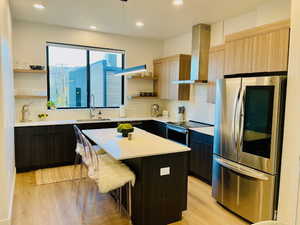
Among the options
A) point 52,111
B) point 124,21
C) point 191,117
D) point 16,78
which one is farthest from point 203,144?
point 16,78

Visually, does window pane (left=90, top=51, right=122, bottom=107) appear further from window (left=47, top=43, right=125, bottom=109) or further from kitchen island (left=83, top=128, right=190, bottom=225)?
kitchen island (left=83, top=128, right=190, bottom=225)

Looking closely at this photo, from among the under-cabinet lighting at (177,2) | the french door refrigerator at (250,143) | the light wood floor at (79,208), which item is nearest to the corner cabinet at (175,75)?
the under-cabinet lighting at (177,2)

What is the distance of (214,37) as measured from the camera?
4.29m

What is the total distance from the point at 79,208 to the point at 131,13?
3.08 meters

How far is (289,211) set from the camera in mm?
2305

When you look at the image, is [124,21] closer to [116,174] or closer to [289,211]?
[116,174]

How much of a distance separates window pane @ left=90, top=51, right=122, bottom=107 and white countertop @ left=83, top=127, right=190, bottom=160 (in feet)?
6.65

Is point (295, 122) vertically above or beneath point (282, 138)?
above

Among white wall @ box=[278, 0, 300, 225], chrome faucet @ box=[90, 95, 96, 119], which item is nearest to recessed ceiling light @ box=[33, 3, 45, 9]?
chrome faucet @ box=[90, 95, 96, 119]

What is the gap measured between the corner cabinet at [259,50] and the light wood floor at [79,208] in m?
1.84

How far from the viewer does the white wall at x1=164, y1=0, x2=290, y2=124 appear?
3.07m

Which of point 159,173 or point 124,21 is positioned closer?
point 159,173

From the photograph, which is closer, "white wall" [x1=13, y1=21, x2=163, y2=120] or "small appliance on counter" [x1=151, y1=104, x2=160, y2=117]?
"white wall" [x1=13, y1=21, x2=163, y2=120]

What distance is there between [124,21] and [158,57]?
1723 millimetres
